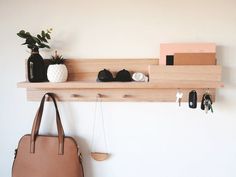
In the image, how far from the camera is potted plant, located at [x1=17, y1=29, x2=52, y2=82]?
1.25 meters

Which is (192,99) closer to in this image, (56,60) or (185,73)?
(185,73)

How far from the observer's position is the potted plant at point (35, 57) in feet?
4.12

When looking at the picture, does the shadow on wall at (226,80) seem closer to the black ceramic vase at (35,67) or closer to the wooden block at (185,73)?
the wooden block at (185,73)

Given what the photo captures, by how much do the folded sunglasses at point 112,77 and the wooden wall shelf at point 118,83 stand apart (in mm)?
47

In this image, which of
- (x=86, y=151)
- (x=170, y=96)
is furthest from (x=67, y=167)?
(x=170, y=96)

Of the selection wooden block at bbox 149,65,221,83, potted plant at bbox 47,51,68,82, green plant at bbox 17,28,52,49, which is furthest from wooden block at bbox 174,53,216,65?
green plant at bbox 17,28,52,49

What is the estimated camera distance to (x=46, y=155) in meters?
1.32

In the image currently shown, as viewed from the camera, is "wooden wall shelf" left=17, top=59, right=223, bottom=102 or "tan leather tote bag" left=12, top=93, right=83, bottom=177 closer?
"wooden wall shelf" left=17, top=59, right=223, bottom=102

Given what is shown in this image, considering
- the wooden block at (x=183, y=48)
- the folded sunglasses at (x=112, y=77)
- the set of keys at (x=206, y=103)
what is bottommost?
the set of keys at (x=206, y=103)

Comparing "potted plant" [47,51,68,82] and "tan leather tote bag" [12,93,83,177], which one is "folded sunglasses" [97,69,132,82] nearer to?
"potted plant" [47,51,68,82]

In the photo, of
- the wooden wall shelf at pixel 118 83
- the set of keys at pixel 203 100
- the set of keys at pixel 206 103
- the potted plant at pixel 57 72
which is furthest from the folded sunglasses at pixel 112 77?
the set of keys at pixel 206 103

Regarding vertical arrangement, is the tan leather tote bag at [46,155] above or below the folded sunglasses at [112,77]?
below

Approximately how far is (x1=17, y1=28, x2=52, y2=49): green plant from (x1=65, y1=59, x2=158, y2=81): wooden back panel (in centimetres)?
15

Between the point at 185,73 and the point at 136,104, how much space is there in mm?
316
